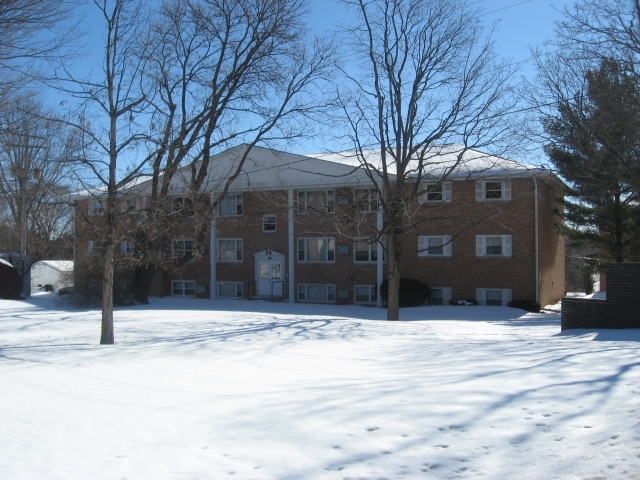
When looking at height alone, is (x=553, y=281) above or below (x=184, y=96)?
below

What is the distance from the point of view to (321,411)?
6348mm

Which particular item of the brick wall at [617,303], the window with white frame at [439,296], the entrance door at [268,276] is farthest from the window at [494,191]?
the brick wall at [617,303]

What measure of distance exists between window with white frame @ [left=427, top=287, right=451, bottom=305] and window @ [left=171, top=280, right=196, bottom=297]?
41.5 ft

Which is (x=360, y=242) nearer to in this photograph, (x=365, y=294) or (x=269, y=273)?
(x=365, y=294)

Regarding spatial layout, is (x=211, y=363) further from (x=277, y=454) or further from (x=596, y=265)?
(x=596, y=265)

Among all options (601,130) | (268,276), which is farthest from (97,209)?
(268,276)

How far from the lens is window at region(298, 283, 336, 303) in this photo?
30.9 meters

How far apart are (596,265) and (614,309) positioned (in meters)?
18.9

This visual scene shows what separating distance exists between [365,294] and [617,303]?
16.6 m

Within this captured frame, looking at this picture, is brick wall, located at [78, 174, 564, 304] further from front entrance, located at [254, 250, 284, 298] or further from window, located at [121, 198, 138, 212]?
window, located at [121, 198, 138, 212]

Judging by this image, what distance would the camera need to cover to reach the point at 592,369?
7.92 m

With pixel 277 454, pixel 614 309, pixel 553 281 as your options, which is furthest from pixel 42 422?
pixel 553 281

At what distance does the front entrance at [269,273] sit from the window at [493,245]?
961 cm

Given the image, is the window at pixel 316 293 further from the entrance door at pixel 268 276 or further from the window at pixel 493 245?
the window at pixel 493 245
